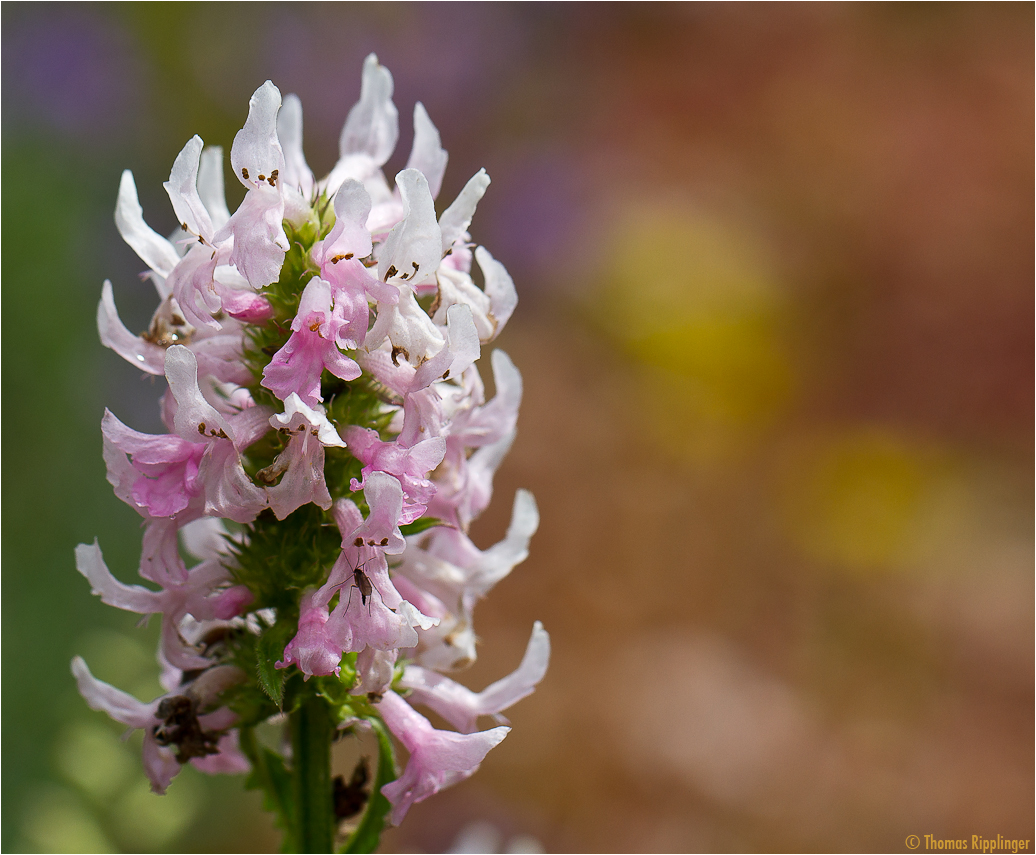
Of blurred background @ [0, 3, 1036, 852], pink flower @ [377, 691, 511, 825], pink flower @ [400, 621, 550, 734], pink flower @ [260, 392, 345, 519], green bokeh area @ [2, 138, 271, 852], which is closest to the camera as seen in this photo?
pink flower @ [260, 392, 345, 519]

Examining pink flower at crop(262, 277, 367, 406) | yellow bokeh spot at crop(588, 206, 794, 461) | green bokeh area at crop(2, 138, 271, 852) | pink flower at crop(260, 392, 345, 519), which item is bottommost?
green bokeh area at crop(2, 138, 271, 852)

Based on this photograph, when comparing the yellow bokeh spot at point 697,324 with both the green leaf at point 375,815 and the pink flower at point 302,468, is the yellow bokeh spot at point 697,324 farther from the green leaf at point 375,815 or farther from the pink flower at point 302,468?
the pink flower at point 302,468

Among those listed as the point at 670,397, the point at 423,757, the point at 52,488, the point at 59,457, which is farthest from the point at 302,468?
the point at 670,397

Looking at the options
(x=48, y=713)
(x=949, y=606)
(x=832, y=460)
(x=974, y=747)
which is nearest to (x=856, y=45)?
(x=832, y=460)

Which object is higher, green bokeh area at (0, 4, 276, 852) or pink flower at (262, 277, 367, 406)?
pink flower at (262, 277, 367, 406)

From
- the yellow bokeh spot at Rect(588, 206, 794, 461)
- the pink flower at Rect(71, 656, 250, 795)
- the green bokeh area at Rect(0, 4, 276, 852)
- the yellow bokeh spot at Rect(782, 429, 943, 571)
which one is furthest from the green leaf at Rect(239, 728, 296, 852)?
the yellow bokeh spot at Rect(588, 206, 794, 461)

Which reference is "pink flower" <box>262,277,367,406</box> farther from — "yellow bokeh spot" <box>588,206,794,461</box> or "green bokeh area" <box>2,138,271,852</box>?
"yellow bokeh spot" <box>588,206,794,461</box>
